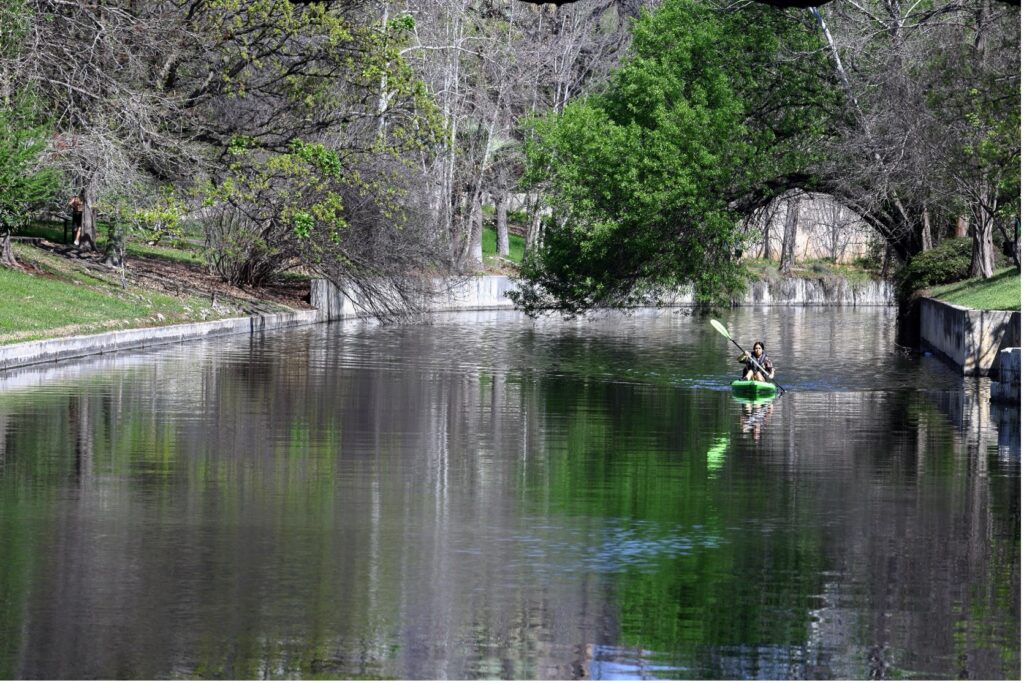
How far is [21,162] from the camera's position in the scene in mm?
38625

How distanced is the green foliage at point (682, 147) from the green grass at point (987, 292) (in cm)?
588

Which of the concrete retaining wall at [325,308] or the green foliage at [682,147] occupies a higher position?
the green foliage at [682,147]

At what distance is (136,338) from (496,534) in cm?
2720

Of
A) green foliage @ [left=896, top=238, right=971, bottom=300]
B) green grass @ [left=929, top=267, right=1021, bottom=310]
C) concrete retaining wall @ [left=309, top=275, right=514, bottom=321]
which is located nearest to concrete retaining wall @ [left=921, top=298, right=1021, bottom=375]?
green grass @ [left=929, top=267, right=1021, bottom=310]

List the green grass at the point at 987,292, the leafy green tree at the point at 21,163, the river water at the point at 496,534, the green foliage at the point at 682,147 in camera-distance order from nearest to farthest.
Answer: the river water at the point at 496,534 < the leafy green tree at the point at 21,163 < the green grass at the point at 987,292 < the green foliage at the point at 682,147

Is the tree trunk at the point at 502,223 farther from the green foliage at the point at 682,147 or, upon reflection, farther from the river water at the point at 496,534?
the river water at the point at 496,534

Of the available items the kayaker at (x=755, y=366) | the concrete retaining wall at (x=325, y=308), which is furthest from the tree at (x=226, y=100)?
the kayaker at (x=755, y=366)

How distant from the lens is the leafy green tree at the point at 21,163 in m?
38.2

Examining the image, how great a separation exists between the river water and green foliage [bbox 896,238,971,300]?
2476 centimetres

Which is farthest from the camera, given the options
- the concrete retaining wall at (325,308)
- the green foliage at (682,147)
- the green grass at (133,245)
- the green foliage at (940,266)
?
the green grass at (133,245)

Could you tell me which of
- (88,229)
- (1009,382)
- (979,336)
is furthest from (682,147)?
(88,229)

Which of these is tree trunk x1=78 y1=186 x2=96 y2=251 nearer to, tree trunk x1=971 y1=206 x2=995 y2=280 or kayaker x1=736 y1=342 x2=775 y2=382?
kayaker x1=736 y1=342 x2=775 y2=382

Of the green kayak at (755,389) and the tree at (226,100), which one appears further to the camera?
the tree at (226,100)

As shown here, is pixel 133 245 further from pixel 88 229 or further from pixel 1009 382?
pixel 1009 382
